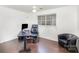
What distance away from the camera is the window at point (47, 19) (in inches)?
182

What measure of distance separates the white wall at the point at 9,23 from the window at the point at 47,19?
1.36 meters

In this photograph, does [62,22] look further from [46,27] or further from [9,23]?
[9,23]

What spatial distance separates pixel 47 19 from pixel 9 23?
2.35m

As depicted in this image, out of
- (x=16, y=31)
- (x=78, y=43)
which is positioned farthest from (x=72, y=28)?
(x=16, y=31)

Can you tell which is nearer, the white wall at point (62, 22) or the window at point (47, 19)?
the white wall at point (62, 22)

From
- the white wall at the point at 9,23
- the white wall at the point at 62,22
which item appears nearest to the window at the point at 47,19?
the white wall at the point at 62,22

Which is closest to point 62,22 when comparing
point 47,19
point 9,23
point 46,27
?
point 47,19

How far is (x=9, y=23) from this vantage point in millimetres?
4184

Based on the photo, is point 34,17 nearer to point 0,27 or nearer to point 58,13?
point 58,13

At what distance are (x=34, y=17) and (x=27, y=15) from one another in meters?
0.57

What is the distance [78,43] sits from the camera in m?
2.99

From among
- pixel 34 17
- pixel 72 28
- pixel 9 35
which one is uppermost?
pixel 34 17

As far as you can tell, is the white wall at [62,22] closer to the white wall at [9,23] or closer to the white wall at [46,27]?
the white wall at [46,27]

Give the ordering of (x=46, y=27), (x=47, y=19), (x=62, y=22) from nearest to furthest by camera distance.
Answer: (x=62, y=22) → (x=47, y=19) → (x=46, y=27)
